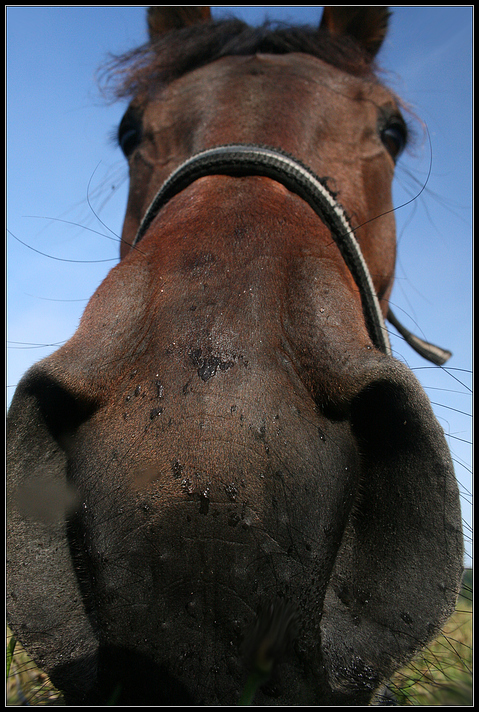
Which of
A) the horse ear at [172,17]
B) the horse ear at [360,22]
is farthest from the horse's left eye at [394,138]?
the horse ear at [172,17]

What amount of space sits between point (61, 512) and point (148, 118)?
199 cm

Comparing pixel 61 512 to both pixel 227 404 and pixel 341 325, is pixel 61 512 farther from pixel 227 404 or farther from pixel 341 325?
pixel 341 325

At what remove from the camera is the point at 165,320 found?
112 cm

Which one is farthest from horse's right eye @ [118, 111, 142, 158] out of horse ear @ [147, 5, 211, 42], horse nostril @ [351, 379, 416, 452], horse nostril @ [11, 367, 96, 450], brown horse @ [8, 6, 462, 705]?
horse nostril @ [351, 379, 416, 452]

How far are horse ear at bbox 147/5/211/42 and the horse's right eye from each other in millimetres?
839

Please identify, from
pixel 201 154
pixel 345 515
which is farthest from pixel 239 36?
pixel 345 515

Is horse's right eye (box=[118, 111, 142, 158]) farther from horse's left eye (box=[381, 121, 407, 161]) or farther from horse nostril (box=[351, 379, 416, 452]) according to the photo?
horse nostril (box=[351, 379, 416, 452])

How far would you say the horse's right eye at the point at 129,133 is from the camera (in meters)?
2.49

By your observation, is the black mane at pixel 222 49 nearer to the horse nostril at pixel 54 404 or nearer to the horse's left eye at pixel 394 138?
the horse's left eye at pixel 394 138

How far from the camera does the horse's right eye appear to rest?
2.49m

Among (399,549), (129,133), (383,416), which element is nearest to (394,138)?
(129,133)

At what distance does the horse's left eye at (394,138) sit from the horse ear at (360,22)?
0.64 meters

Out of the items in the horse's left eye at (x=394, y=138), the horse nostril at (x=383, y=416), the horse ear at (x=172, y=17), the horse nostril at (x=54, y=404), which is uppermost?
the horse ear at (x=172, y=17)

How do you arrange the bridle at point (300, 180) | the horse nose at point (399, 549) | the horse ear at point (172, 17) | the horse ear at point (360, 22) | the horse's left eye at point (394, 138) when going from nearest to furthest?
1. the horse nose at point (399, 549)
2. the bridle at point (300, 180)
3. the horse's left eye at point (394, 138)
4. the horse ear at point (360, 22)
5. the horse ear at point (172, 17)
